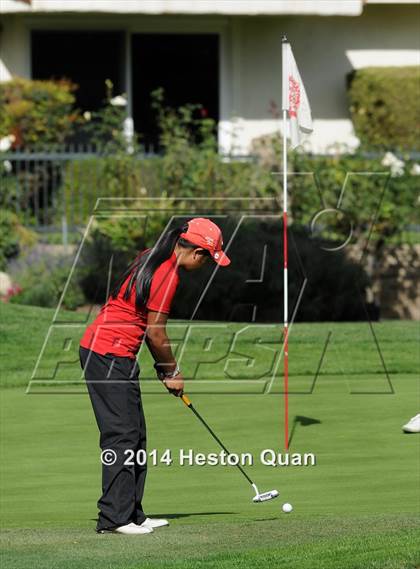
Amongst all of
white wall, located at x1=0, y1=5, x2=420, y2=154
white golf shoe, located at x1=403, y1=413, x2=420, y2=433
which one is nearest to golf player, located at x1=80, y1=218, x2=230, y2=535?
white golf shoe, located at x1=403, y1=413, x2=420, y2=433

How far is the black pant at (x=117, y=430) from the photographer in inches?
317

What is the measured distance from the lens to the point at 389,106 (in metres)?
22.9

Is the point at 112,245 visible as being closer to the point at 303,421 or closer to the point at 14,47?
the point at 14,47

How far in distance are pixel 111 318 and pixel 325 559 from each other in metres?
1.93

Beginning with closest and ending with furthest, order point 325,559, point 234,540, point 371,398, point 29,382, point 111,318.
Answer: point 325,559, point 234,540, point 111,318, point 371,398, point 29,382

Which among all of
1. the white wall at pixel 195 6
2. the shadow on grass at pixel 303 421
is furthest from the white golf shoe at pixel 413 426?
the white wall at pixel 195 6

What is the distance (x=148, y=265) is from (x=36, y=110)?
1409 cm

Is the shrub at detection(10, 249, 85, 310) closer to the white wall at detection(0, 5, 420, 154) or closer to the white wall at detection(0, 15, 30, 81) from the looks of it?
the white wall at detection(0, 15, 30, 81)

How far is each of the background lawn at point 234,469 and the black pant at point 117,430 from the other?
18 cm

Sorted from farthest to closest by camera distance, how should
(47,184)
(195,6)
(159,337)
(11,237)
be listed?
(195,6) → (47,184) → (11,237) → (159,337)

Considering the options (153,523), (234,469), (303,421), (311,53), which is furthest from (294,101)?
(311,53)

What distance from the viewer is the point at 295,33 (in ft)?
80.1

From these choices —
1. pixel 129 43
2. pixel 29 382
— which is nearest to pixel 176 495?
pixel 29 382

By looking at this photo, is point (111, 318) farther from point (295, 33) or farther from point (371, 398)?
point (295, 33)
